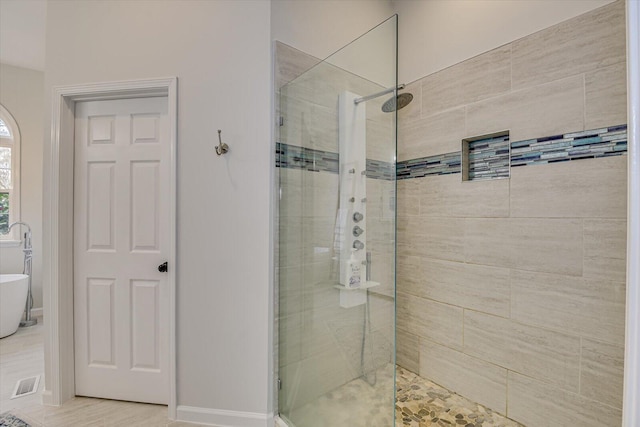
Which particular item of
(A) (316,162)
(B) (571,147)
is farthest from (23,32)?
(B) (571,147)

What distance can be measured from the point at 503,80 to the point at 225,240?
6.14ft

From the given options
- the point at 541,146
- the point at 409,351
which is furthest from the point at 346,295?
the point at 541,146

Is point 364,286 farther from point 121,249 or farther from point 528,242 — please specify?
point 121,249

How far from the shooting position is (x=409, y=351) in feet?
7.86

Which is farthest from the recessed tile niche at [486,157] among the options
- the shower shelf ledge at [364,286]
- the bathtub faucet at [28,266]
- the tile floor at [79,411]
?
the bathtub faucet at [28,266]

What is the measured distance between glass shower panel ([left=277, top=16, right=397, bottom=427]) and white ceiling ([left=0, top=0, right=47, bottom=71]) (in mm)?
2430

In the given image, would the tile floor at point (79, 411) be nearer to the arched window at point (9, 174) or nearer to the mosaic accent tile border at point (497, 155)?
the mosaic accent tile border at point (497, 155)

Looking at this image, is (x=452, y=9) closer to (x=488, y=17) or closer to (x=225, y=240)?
(x=488, y=17)

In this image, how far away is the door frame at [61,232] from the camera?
6.75ft

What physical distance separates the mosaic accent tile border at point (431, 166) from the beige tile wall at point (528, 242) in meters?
0.05

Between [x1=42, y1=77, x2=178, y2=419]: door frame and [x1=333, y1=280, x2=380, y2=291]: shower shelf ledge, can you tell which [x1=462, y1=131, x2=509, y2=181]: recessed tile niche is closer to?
[x1=333, y1=280, x2=380, y2=291]: shower shelf ledge

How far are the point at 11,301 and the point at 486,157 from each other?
14.4 ft

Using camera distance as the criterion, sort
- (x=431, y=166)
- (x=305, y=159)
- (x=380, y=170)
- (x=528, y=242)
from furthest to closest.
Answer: (x=431, y=166) → (x=305, y=159) → (x=528, y=242) → (x=380, y=170)

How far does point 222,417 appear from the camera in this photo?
1913mm
